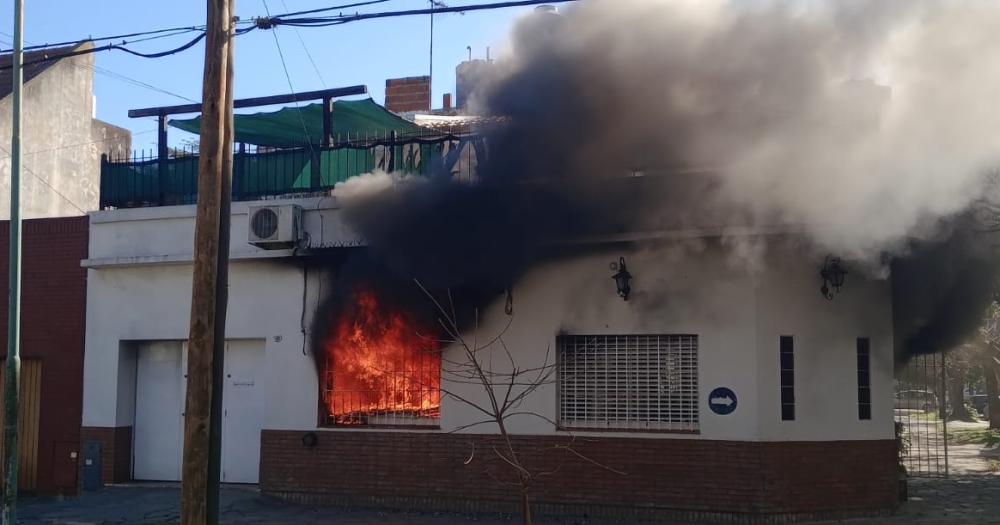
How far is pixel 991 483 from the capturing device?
14922 millimetres

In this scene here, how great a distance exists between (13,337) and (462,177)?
5.52 m

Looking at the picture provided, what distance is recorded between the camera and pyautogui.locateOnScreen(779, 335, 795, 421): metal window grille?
11.2 m

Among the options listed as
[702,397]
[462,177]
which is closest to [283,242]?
[462,177]

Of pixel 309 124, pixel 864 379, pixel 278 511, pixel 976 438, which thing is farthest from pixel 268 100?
pixel 976 438

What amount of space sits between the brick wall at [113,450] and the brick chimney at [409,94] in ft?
31.2

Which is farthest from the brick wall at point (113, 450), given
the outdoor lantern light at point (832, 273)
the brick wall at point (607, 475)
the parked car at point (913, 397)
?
the parked car at point (913, 397)

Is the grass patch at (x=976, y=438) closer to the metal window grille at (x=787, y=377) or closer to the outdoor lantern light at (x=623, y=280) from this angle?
the metal window grille at (x=787, y=377)

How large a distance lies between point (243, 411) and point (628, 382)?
5515 millimetres

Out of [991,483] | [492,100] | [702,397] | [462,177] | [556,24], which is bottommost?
[991,483]

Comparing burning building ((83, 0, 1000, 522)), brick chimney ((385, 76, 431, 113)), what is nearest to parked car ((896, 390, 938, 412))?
burning building ((83, 0, 1000, 522))

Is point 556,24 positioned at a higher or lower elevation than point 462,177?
higher

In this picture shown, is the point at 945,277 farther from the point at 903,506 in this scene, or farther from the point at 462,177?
the point at 462,177

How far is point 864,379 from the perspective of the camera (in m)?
11.7

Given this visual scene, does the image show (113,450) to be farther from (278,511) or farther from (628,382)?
(628,382)
